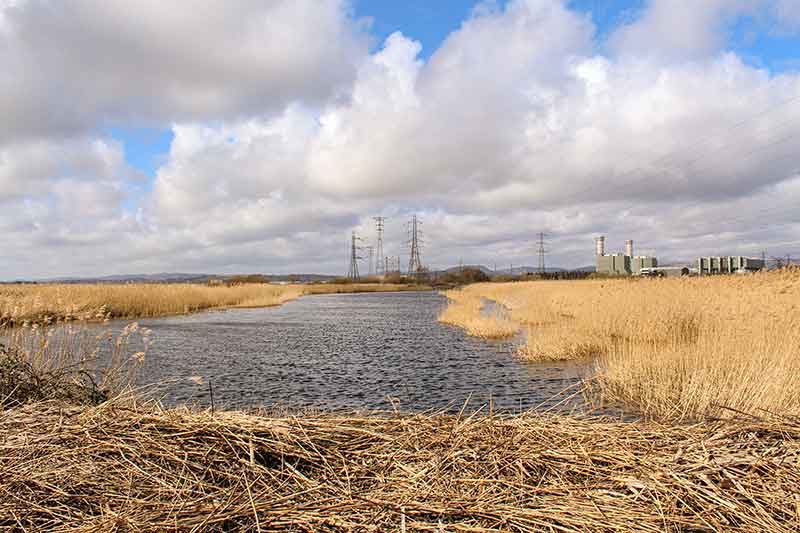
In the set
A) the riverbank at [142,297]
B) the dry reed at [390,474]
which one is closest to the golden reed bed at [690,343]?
the dry reed at [390,474]

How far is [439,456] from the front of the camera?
3273mm

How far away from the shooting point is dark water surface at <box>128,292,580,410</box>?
11383mm

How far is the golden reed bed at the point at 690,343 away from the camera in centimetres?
807

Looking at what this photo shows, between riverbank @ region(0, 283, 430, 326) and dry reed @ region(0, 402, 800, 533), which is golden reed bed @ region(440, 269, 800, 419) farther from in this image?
riverbank @ region(0, 283, 430, 326)

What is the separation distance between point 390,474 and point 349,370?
12.6 meters

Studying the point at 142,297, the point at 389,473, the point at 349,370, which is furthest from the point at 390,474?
the point at 142,297

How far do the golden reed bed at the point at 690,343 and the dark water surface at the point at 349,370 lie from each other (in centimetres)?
138

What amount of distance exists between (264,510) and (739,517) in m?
2.25

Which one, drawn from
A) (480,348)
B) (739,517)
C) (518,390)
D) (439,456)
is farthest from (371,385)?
(739,517)

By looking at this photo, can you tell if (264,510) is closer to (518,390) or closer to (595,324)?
(518,390)

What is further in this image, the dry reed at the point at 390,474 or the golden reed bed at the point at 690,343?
the golden reed bed at the point at 690,343

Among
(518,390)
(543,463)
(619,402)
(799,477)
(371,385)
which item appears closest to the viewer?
(799,477)

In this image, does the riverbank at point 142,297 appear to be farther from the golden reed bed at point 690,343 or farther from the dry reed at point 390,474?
the dry reed at point 390,474

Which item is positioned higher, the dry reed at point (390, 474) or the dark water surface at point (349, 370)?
the dry reed at point (390, 474)
